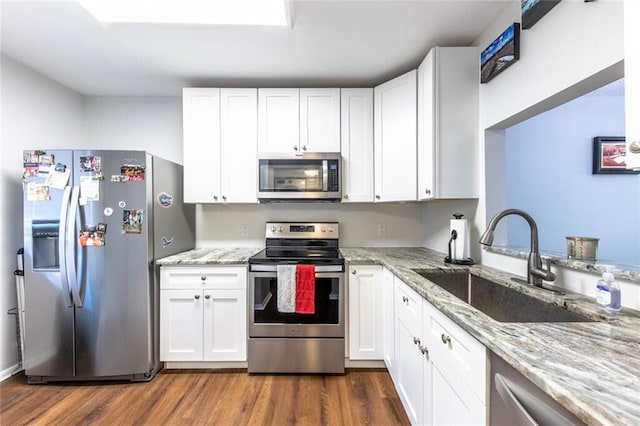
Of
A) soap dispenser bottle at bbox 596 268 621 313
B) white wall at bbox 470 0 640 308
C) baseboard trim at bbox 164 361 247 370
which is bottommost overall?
baseboard trim at bbox 164 361 247 370

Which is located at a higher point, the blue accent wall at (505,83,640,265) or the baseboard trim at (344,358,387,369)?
the blue accent wall at (505,83,640,265)

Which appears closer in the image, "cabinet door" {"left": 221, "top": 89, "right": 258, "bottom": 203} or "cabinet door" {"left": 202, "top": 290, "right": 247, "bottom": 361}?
"cabinet door" {"left": 202, "top": 290, "right": 247, "bottom": 361}

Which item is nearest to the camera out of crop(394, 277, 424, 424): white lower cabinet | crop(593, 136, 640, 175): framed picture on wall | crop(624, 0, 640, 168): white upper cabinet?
crop(624, 0, 640, 168): white upper cabinet

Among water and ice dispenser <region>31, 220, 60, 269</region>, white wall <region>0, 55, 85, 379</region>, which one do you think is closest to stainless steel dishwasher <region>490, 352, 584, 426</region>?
water and ice dispenser <region>31, 220, 60, 269</region>

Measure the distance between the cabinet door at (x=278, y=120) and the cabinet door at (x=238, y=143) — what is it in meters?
0.06

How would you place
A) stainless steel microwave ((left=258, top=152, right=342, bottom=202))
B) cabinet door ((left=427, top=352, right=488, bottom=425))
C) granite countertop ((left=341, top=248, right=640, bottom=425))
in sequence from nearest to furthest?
granite countertop ((left=341, top=248, right=640, bottom=425)) → cabinet door ((left=427, top=352, right=488, bottom=425)) → stainless steel microwave ((left=258, top=152, right=342, bottom=202))

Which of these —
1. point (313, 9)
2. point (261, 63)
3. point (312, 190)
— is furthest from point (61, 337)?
point (313, 9)

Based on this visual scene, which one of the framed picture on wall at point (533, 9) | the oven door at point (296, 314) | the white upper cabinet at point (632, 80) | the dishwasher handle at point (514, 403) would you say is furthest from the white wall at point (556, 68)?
the oven door at point (296, 314)

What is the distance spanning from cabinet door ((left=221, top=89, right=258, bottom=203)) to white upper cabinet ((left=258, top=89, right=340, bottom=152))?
7 cm

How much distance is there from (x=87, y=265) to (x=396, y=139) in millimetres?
2547

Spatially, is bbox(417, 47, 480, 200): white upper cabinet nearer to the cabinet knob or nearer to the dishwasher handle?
the cabinet knob

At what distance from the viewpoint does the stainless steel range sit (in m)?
2.01

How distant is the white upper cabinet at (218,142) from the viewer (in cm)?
233

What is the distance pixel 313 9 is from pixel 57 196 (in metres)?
2.16
